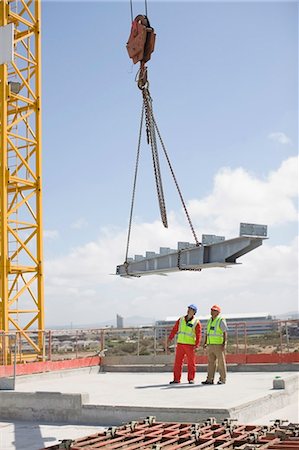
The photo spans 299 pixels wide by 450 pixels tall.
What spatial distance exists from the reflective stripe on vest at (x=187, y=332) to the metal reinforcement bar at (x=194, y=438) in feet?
15.4

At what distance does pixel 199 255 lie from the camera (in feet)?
45.3

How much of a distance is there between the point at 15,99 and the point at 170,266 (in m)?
13.3

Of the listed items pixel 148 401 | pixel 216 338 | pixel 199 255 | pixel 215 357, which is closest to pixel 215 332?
pixel 216 338

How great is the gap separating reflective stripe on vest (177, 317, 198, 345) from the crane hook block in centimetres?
551

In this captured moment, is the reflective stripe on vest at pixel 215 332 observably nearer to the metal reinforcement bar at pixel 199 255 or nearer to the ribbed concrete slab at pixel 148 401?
the ribbed concrete slab at pixel 148 401

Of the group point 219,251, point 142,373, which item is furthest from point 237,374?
point 219,251

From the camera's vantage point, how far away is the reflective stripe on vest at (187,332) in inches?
537

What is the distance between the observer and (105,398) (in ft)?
39.3

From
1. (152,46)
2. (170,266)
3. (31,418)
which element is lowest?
(31,418)

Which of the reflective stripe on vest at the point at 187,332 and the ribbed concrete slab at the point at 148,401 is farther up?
the reflective stripe on vest at the point at 187,332

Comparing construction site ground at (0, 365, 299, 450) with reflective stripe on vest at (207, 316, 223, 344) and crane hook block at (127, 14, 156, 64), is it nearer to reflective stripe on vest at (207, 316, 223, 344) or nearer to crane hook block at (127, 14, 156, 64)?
reflective stripe on vest at (207, 316, 223, 344)

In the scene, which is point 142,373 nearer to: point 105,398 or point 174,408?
point 105,398

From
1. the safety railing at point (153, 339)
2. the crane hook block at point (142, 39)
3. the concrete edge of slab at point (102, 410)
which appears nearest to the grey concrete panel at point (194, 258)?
the concrete edge of slab at point (102, 410)

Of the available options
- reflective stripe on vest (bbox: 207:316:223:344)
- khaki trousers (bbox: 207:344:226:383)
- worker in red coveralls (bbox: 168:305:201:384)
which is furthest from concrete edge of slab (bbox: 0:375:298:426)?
worker in red coveralls (bbox: 168:305:201:384)
